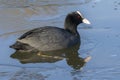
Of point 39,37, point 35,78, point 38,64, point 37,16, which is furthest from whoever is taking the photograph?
point 37,16

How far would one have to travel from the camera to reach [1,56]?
10344mm

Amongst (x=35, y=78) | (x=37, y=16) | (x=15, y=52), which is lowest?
(x=35, y=78)

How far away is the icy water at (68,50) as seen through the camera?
9.30 meters

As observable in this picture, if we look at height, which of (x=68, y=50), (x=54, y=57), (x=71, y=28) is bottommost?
(x=54, y=57)

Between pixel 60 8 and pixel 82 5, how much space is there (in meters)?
0.67

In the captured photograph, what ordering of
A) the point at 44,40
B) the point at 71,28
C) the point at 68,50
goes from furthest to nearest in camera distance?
1. the point at 71,28
2. the point at 68,50
3. the point at 44,40

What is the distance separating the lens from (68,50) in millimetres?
11070

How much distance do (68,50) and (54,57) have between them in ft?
2.14

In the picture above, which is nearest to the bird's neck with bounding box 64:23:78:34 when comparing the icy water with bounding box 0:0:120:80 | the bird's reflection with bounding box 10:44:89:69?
the icy water with bounding box 0:0:120:80

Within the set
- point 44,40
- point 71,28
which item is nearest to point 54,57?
point 44,40

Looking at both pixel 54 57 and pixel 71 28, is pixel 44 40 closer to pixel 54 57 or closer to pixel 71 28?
pixel 54 57

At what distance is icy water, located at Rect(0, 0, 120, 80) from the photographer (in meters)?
9.30

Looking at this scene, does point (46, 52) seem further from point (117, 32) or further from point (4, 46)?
point (117, 32)

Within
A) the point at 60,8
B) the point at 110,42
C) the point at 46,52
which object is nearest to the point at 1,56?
the point at 46,52
